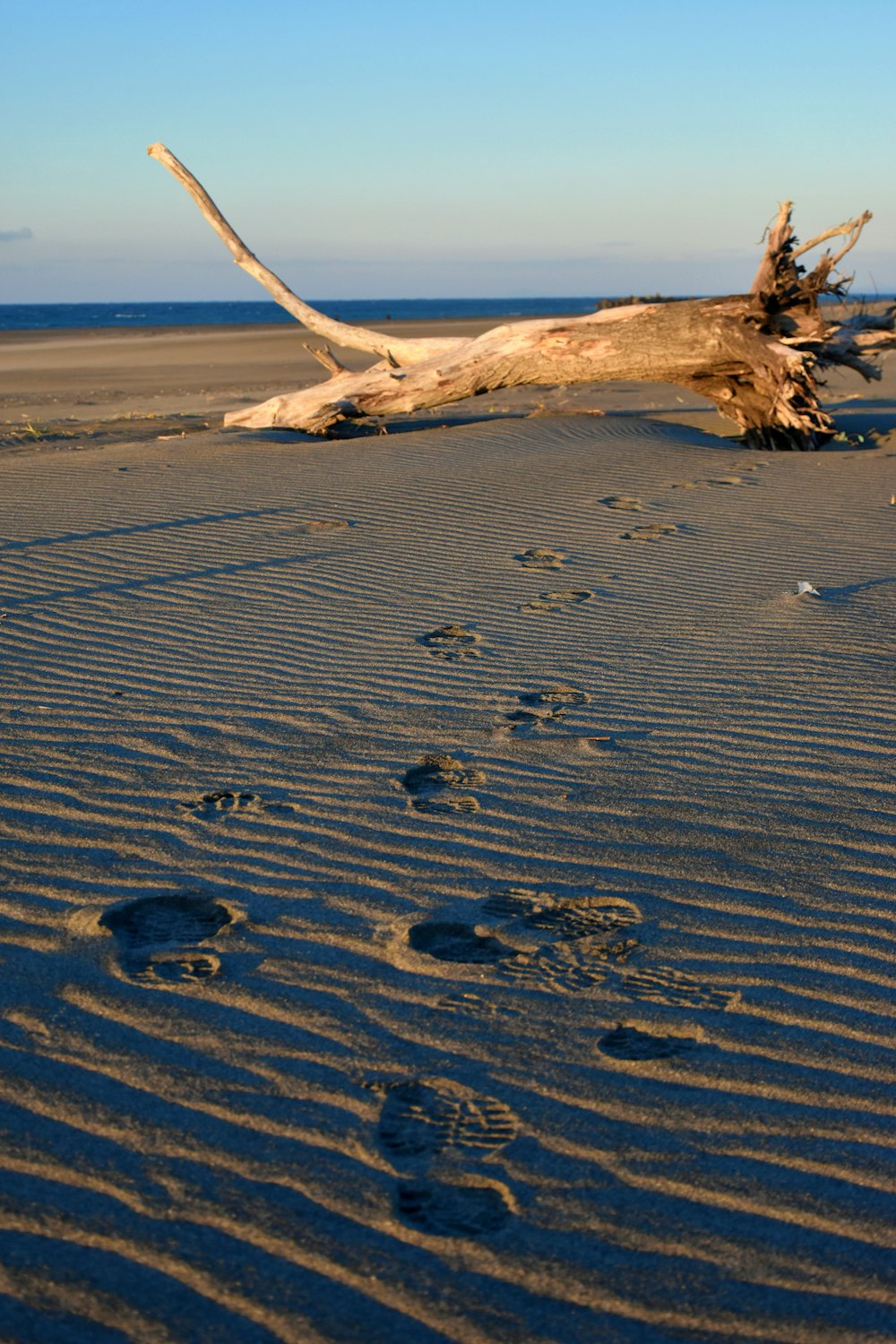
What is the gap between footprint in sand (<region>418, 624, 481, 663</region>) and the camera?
5.39 meters

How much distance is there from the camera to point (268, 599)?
635 cm

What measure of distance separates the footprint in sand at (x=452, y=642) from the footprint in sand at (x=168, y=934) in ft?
7.56

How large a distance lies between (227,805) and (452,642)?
192 cm

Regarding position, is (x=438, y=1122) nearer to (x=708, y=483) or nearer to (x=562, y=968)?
(x=562, y=968)

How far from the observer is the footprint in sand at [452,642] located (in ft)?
17.7

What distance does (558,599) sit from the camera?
6262 millimetres

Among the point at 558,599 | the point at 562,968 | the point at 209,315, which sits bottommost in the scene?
the point at 562,968

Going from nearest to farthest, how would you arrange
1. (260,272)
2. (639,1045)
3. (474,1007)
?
(639,1045) → (474,1007) → (260,272)

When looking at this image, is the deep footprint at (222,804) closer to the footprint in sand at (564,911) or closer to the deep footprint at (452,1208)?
the footprint in sand at (564,911)

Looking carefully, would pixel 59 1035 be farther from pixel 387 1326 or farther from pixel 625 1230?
pixel 625 1230

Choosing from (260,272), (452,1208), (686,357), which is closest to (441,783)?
(452,1208)

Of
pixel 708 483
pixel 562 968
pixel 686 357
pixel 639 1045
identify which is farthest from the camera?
pixel 686 357

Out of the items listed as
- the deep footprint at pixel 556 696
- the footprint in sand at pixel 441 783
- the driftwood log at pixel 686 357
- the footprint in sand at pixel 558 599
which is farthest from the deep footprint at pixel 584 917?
the driftwood log at pixel 686 357

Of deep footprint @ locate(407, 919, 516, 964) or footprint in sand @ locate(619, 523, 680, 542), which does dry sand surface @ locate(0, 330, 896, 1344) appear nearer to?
deep footprint @ locate(407, 919, 516, 964)
